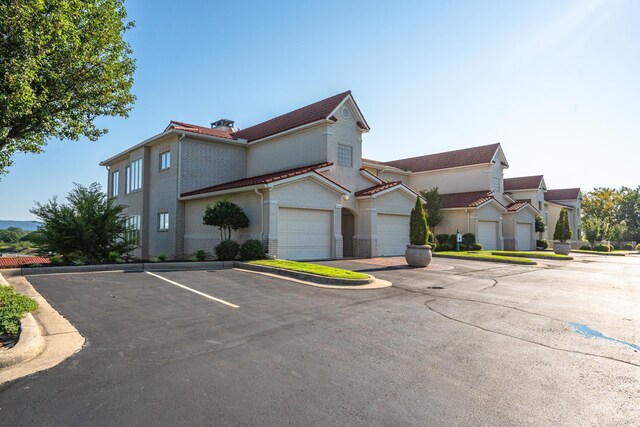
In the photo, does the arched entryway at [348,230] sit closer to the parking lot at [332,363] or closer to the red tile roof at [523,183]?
the parking lot at [332,363]

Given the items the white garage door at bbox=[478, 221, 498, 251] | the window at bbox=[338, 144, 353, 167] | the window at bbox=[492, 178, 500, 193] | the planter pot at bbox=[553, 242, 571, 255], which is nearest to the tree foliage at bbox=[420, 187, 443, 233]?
the white garage door at bbox=[478, 221, 498, 251]

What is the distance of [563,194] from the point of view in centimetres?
5219

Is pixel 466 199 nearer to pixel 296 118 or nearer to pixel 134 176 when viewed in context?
pixel 296 118

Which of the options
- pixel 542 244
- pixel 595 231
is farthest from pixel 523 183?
pixel 595 231

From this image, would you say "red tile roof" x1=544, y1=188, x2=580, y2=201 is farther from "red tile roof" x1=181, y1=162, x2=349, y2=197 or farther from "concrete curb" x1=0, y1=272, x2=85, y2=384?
"concrete curb" x1=0, y1=272, x2=85, y2=384

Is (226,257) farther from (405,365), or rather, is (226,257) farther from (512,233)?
(512,233)

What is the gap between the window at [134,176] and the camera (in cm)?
2643

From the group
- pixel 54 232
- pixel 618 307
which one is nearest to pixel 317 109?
pixel 54 232

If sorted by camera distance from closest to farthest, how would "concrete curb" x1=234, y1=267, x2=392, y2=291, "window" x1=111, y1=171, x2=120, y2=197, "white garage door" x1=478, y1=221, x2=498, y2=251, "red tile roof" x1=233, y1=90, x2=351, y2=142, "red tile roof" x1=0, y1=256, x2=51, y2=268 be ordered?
"concrete curb" x1=234, y1=267, x2=392, y2=291 < "red tile roof" x1=0, y1=256, x2=51, y2=268 < "red tile roof" x1=233, y1=90, x2=351, y2=142 < "window" x1=111, y1=171, x2=120, y2=197 < "white garage door" x1=478, y1=221, x2=498, y2=251

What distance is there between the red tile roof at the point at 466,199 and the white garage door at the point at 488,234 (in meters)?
1.91

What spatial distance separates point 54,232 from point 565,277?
20.8 m

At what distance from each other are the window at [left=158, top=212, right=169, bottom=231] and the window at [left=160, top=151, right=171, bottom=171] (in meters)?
2.90

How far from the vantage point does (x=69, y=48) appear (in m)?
9.88

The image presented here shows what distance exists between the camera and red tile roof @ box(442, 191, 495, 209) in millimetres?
30359
